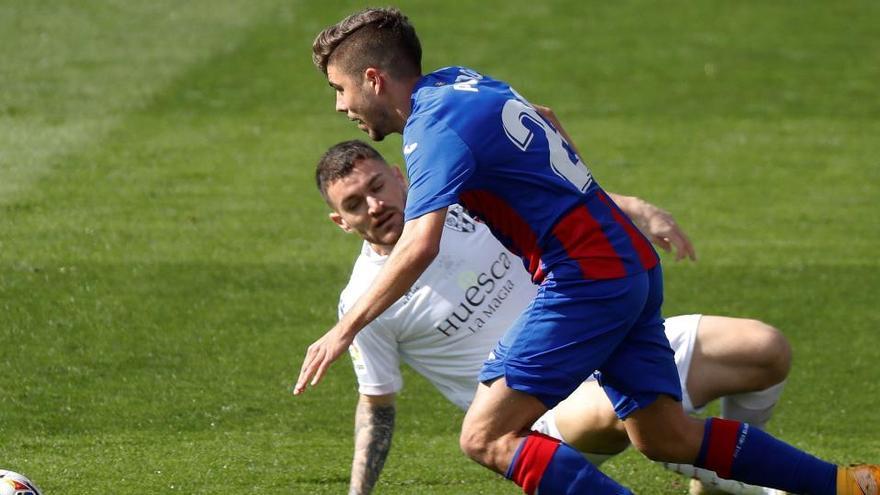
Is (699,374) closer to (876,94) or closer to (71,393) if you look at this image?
(71,393)

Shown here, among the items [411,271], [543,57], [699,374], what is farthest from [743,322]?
[543,57]

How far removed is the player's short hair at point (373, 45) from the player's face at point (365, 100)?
3 centimetres

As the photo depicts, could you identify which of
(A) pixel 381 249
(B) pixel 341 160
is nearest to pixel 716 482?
(A) pixel 381 249

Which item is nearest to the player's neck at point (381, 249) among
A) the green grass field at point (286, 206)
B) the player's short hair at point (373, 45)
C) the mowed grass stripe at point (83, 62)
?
the green grass field at point (286, 206)

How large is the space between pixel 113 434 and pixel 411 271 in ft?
9.39

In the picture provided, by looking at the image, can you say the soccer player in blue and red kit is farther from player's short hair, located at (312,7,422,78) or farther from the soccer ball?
the soccer ball

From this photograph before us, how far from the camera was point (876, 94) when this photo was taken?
1446 cm

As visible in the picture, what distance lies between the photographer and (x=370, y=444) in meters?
5.71

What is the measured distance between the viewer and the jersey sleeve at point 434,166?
446 cm

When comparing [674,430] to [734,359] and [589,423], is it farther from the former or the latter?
[734,359]

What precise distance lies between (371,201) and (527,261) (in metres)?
1.13

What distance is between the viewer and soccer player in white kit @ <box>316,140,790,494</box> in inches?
222

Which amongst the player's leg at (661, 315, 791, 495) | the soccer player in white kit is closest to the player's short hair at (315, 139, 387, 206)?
the soccer player in white kit

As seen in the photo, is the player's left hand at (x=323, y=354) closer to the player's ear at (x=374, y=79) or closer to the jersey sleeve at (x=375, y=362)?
the player's ear at (x=374, y=79)
